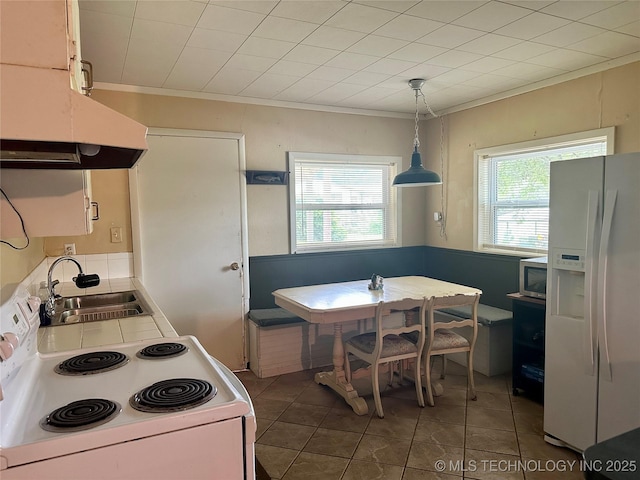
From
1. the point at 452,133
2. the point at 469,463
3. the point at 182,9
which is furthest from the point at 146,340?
the point at 452,133

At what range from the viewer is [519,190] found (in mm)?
3898

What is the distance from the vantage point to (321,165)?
4.38 metres

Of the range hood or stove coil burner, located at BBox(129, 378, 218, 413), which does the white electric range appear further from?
the range hood

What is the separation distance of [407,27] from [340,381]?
2405 millimetres

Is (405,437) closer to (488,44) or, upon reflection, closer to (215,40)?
(488,44)

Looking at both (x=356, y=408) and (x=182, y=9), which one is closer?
(x=182, y=9)

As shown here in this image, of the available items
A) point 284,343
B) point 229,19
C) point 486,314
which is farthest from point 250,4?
point 486,314

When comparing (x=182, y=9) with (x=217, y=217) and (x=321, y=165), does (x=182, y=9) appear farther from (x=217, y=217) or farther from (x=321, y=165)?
(x=321, y=165)

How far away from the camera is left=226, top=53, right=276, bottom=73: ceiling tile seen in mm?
2881

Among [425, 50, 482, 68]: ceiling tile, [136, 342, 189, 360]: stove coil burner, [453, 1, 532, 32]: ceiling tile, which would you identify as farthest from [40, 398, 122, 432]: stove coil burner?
[425, 50, 482, 68]: ceiling tile

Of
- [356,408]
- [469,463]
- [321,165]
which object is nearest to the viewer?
[469,463]

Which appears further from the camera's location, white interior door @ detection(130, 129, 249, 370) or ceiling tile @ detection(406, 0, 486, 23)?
white interior door @ detection(130, 129, 249, 370)

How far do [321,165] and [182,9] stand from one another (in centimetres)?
234

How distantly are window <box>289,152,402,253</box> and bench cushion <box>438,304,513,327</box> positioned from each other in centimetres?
110
